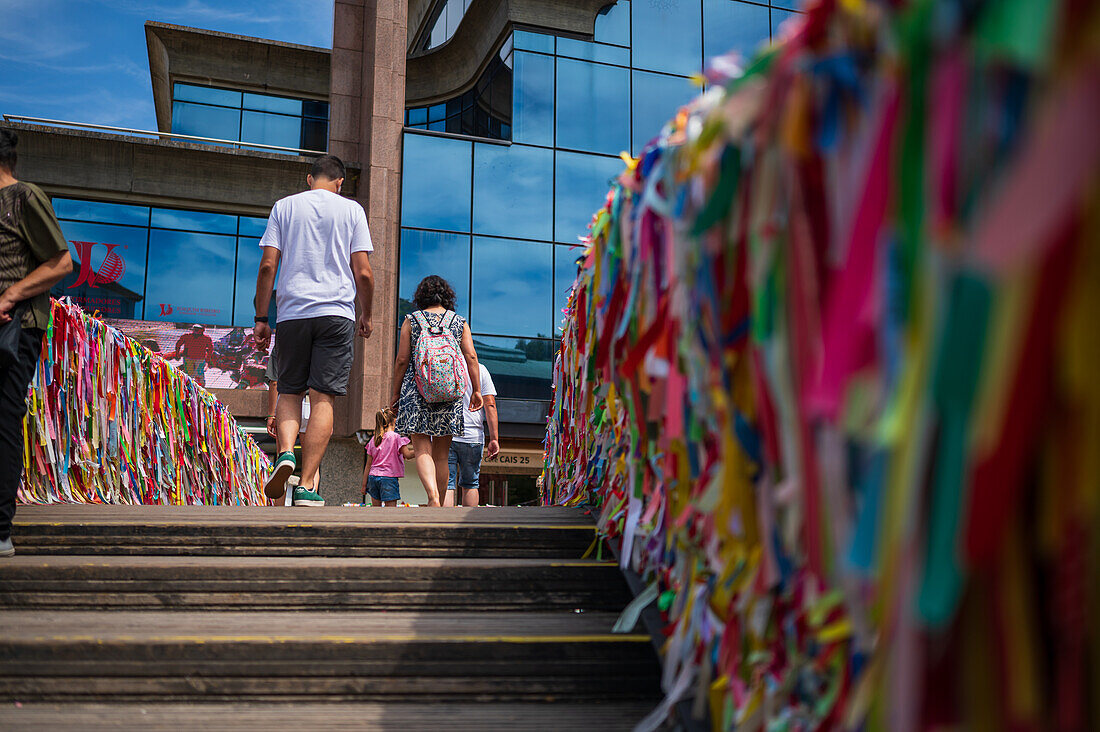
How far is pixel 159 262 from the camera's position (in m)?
18.2

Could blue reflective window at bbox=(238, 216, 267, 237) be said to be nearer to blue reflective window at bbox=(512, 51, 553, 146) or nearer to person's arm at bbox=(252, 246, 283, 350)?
blue reflective window at bbox=(512, 51, 553, 146)

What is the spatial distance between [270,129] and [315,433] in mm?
18748

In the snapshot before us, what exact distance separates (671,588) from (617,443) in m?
0.80

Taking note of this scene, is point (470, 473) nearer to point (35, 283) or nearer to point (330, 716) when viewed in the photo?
point (35, 283)

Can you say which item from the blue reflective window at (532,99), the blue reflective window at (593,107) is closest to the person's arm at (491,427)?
the blue reflective window at (532,99)

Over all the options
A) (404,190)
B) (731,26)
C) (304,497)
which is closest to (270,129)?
(404,190)

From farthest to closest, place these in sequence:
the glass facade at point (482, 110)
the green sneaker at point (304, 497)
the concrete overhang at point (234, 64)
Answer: the concrete overhang at point (234, 64) → the glass facade at point (482, 110) → the green sneaker at point (304, 497)

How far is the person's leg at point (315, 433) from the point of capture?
449cm

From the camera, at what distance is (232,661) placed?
7.83 feet

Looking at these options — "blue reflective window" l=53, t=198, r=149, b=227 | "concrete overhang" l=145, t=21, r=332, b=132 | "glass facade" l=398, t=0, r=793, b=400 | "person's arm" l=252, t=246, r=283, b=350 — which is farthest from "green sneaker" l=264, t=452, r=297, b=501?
"concrete overhang" l=145, t=21, r=332, b=132

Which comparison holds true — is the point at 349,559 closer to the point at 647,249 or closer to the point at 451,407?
the point at 647,249

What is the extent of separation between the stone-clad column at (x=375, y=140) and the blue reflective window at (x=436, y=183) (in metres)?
0.28

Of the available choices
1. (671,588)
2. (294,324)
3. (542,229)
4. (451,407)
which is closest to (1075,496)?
(671,588)

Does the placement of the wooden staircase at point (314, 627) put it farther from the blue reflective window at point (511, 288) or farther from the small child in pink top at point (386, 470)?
the blue reflective window at point (511, 288)
